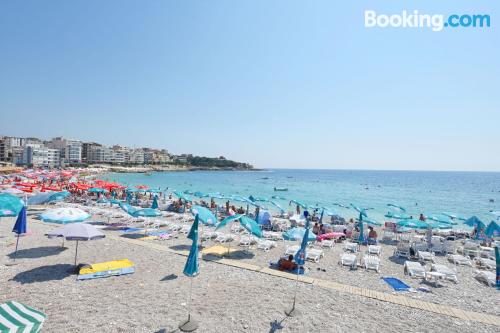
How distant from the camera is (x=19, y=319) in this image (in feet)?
15.5

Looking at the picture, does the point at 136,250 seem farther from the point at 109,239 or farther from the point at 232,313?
the point at 232,313

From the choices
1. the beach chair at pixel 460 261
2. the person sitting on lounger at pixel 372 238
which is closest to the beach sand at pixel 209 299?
→ the beach chair at pixel 460 261

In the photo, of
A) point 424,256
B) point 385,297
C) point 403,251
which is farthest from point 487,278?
point 385,297

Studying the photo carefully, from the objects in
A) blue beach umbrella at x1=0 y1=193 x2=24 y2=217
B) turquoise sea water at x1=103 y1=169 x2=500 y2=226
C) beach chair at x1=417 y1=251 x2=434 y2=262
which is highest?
blue beach umbrella at x1=0 y1=193 x2=24 y2=217

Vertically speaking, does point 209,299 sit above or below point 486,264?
above

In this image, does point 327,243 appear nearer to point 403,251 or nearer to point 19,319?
point 403,251

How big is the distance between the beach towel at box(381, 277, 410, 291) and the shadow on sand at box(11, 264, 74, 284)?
431 inches

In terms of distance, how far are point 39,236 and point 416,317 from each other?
1595cm

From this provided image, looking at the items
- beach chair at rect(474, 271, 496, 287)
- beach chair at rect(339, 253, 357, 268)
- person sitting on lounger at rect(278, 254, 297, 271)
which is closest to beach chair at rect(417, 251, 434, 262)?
beach chair at rect(474, 271, 496, 287)

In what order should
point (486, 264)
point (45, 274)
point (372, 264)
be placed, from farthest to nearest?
point (486, 264) → point (372, 264) → point (45, 274)

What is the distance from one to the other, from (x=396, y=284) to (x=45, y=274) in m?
11.8

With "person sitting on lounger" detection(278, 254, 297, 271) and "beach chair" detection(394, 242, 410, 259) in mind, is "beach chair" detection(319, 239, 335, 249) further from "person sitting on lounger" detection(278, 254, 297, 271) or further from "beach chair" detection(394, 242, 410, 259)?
"person sitting on lounger" detection(278, 254, 297, 271)

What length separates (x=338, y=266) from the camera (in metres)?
11.8

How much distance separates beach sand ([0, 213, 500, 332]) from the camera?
261 inches
